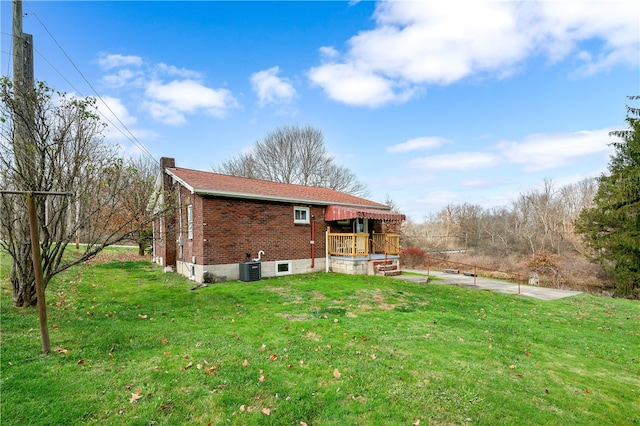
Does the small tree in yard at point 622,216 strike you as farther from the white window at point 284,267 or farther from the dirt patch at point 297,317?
the dirt patch at point 297,317

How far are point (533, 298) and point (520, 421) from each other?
9.66 meters

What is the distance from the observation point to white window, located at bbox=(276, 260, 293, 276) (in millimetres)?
12706

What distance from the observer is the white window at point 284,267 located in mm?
12706

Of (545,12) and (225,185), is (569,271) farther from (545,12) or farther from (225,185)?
(225,185)

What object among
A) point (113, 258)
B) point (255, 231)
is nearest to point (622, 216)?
point (255, 231)

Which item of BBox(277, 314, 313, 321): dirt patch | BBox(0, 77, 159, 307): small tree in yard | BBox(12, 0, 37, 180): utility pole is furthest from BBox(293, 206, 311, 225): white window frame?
BBox(12, 0, 37, 180): utility pole

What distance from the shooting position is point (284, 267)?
511 inches

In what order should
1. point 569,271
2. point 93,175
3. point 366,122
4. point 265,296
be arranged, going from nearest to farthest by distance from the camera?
point 93,175 → point 265,296 → point 569,271 → point 366,122

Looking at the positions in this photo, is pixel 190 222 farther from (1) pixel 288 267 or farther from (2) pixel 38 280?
(2) pixel 38 280

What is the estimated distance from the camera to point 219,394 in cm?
345

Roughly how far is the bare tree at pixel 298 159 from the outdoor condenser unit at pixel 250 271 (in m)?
20.7

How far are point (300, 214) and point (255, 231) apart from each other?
101 inches

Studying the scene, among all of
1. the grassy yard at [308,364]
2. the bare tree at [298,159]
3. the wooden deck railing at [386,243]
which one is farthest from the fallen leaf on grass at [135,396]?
the bare tree at [298,159]

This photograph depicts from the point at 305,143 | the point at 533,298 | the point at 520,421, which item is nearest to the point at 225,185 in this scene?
the point at 520,421
